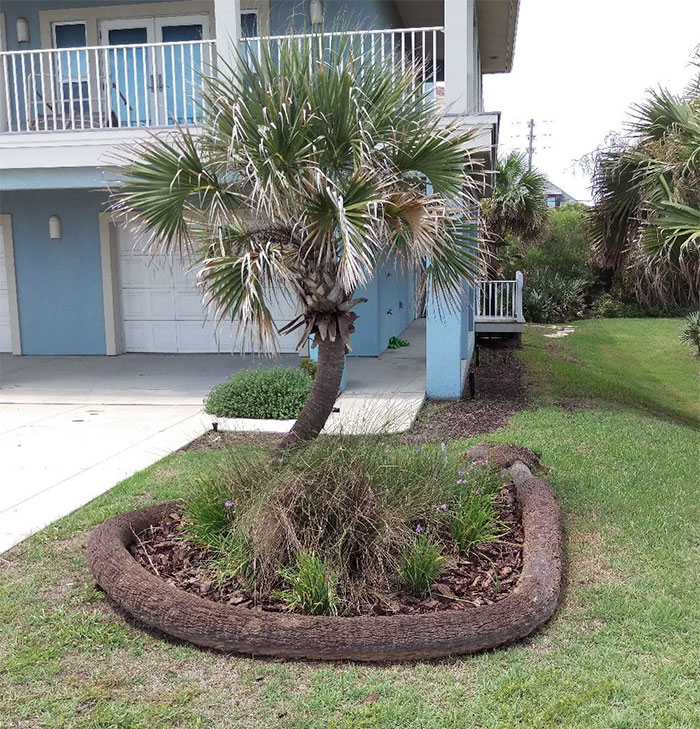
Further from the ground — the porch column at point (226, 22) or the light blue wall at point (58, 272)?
the porch column at point (226, 22)

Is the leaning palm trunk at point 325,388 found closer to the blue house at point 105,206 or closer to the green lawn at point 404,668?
the green lawn at point 404,668

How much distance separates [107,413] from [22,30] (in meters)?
7.33

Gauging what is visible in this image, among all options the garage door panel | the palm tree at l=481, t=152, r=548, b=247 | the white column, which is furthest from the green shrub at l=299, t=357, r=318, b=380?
the palm tree at l=481, t=152, r=548, b=247

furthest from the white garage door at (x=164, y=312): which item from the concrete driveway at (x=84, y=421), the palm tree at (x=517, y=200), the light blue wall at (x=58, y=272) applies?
the palm tree at (x=517, y=200)

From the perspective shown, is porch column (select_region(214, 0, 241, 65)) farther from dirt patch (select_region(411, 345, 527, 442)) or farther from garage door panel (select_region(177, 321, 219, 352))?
garage door panel (select_region(177, 321, 219, 352))

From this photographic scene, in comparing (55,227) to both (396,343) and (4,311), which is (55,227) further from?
(396,343)

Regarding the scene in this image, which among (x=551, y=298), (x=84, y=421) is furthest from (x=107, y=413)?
(x=551, y=298)

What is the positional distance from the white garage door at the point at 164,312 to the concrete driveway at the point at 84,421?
381 millimetres

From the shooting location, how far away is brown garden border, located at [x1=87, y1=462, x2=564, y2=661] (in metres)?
3.78

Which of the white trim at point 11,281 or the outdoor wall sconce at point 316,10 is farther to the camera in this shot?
the white trim at point 11,281

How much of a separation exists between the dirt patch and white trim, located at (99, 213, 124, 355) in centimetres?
633

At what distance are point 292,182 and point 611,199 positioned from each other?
6596mm

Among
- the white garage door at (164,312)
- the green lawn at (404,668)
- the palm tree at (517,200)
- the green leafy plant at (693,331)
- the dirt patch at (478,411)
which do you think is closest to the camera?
the green lawn at (404,668)

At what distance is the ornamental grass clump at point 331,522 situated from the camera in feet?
14.0
